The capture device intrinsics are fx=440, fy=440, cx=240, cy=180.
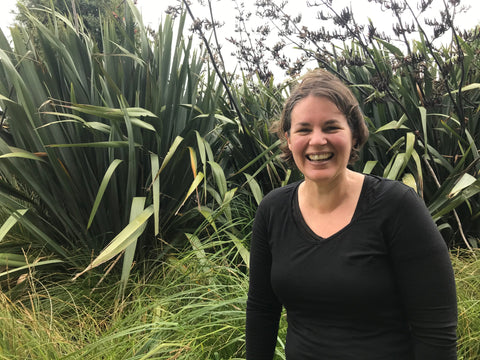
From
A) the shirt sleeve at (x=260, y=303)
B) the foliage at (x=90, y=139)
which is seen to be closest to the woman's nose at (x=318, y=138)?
the shirt sleeve at (x=260, y=303)

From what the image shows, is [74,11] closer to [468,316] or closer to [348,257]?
[348,257]

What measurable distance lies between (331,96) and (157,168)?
1.57 m

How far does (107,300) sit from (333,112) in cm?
187

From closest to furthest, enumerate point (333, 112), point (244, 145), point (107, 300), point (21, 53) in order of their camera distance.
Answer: point (333, 112), point (107, 300), point (21, 53), point (244, 145)

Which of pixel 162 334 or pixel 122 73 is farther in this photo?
pixel 122 73

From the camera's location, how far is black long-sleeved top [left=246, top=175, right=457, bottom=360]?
1.13 meters

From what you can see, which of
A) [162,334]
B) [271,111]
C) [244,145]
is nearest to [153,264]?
[162,334]

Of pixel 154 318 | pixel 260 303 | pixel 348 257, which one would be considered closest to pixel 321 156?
pixel 348 257

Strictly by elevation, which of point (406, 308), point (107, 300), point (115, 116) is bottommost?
point (107, 300)

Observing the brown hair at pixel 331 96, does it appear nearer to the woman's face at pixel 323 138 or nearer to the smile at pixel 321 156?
the woman's face at pixel 323 138

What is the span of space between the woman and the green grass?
0.66 metres

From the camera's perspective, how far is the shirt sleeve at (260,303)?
1.48 m

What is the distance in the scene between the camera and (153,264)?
9.04ft

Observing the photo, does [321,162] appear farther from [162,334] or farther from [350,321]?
[162,334]
